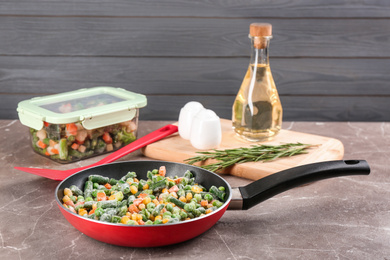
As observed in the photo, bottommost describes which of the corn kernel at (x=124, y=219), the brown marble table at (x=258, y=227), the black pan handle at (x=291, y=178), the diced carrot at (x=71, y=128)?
the brown marble table at (x=258, y=227)

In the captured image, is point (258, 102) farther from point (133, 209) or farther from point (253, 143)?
point (133, 209)

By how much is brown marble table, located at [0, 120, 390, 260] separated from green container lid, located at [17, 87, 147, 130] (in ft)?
0.38

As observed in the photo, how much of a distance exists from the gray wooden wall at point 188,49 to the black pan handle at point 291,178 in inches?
49.1

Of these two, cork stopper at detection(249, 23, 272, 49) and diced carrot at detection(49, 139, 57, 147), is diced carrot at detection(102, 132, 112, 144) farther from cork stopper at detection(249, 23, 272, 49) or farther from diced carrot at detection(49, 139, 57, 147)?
cork stopper at detection(249, 23, 272, 49)

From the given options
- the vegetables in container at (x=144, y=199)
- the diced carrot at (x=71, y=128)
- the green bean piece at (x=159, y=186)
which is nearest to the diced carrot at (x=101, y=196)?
the vegetables in container at (x=144, y=199)

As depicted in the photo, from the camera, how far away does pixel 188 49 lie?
7.28 feet

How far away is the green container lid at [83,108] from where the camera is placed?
49.1 inches

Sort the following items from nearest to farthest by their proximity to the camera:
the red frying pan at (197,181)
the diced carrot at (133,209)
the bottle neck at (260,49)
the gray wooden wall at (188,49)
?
the red frying pan at (197,181), the diced carrot at (133,209), the bottle neck at (260,49), the gray wooden wall at (188,49)

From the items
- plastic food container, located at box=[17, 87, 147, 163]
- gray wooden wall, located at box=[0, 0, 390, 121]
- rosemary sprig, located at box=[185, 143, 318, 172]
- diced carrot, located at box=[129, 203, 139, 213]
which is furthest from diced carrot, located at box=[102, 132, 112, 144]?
gray wooden wall, located at box=[0, 0, 390, 121]

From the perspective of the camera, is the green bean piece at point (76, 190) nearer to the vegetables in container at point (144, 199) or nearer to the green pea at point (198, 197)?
the vegetables in container at point (144, 199)

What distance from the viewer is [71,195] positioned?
980 mm

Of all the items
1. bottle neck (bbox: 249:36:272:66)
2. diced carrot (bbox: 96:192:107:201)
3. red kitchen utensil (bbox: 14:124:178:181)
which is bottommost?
red kitchen utensil (bbox: 14:124:178:181)

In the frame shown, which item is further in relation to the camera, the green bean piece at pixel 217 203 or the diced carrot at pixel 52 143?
the diced carrot at pixel 52 143

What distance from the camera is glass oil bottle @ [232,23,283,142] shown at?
4.47 feet
